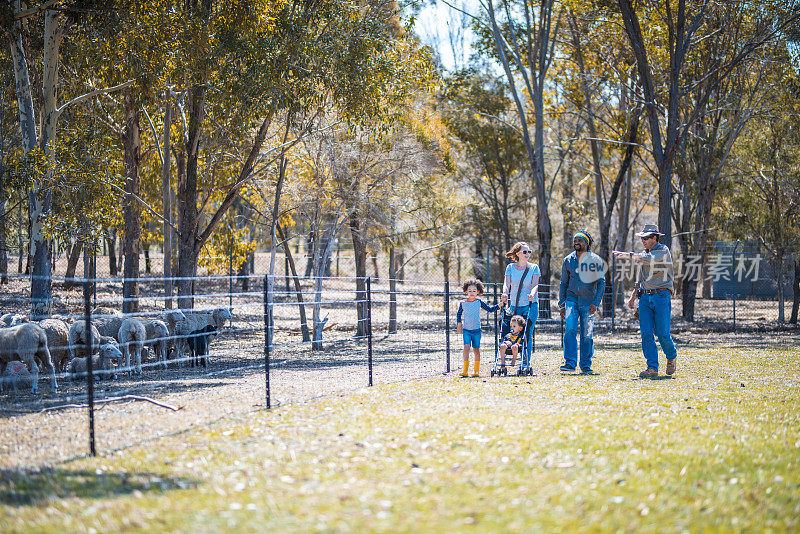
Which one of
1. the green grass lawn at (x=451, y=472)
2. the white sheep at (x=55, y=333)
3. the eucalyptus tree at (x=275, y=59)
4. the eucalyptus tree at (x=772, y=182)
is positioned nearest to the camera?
the green grass lawn at (x=451, y=472)

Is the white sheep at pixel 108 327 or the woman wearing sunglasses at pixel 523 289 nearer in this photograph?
the woman wearing sunglasses at pixel 523 289

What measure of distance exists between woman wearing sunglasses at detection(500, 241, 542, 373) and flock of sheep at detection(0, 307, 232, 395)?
4489 mm

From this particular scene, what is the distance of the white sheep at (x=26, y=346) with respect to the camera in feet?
33.9

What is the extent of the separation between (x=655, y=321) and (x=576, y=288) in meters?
1.22

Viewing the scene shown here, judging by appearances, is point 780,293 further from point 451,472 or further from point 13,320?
point 451,472

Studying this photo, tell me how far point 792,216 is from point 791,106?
4.13 m

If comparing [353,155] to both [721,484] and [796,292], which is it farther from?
[721,484]

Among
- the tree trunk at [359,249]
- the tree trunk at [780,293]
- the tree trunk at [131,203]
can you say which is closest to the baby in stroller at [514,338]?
the tree trunk at [131,203]

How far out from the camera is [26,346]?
10430 mm

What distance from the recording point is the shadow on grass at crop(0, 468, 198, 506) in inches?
201

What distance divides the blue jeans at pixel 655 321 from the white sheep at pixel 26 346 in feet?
26.6

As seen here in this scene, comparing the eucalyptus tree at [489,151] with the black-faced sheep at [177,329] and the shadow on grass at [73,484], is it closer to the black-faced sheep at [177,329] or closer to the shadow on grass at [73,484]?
the black-faced sheep at [177,329]

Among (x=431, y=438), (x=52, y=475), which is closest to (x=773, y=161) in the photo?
(x=431, y=438)

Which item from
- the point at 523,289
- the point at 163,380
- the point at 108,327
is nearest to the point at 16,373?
the point at 163,380
